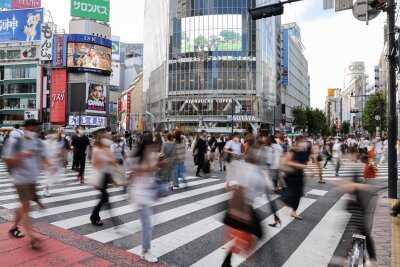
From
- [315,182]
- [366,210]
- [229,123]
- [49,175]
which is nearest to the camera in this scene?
[366,210]

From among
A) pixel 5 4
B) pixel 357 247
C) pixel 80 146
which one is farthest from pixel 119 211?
pixel 5 4

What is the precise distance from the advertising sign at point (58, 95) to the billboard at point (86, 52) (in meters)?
2.79

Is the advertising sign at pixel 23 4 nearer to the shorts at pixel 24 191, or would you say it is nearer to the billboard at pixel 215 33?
the billboard at pixel 215 33

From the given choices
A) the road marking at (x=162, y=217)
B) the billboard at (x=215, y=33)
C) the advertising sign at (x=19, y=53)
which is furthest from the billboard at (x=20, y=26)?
the road marking at (x=162, y=217)

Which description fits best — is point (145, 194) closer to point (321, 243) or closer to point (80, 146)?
point (321, 243)

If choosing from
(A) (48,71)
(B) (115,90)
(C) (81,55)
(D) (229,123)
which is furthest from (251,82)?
(B) (115,90)

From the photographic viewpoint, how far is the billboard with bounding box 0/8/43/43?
66.2 metres

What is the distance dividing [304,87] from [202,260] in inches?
4950

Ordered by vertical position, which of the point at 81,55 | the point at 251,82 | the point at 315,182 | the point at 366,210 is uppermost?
the point at 81,55

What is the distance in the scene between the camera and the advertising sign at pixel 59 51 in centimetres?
6388

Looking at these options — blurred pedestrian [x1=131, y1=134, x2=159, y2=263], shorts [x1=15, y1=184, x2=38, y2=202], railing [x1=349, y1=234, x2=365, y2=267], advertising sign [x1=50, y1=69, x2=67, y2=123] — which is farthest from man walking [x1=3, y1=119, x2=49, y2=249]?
advertising sign [x1=50, y1=69, x2=67, y2=123]

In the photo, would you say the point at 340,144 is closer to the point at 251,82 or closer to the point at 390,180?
the point at 390,180

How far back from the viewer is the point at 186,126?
61844 millimetres

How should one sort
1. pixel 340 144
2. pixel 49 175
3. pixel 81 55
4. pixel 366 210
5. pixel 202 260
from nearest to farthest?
pixel 366 210
pixel 202 260
pixel 49 175
pixel 340 144
pixel 81 55
